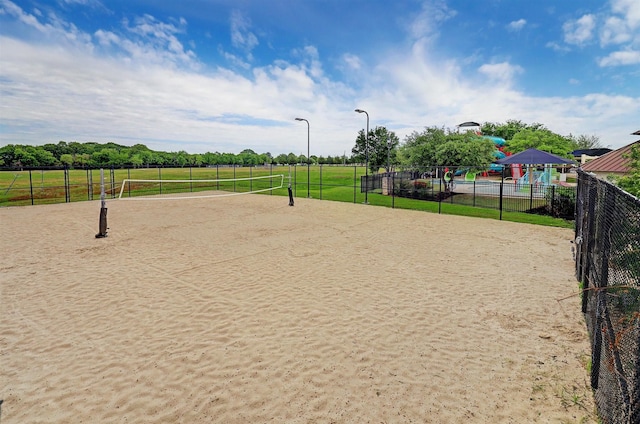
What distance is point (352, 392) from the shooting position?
401 cm

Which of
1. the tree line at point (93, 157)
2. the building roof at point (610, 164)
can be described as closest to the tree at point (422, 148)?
the building roof at point (610, 164)

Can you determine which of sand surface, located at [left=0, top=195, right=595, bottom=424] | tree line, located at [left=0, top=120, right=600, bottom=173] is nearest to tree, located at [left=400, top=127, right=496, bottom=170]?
tree line, located at [left=0, top=120, right=600, bottom=173]

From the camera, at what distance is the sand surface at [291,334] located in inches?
150

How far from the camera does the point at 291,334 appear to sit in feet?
17.6

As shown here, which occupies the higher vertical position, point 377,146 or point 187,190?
point 377,146

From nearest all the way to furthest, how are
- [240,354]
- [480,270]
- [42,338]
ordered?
[240,354], [42,338], [480,270]

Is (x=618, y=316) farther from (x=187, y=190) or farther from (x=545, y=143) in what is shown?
(x=545, y=143)

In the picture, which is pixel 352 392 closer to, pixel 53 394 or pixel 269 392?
pixel 269 392

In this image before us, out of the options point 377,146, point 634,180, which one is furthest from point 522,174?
point 634,180

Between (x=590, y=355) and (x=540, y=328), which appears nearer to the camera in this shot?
(x=590, y=355)

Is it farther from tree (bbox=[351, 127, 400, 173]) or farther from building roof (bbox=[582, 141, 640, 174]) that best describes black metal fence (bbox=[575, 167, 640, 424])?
tree (bbox=[351, 127, 400, 173])

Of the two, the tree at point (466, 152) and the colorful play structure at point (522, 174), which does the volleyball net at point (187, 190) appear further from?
the colorful play structure at point (522, 174)

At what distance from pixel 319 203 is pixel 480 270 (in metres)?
15.1

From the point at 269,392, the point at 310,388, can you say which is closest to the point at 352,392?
the point at 310,388
